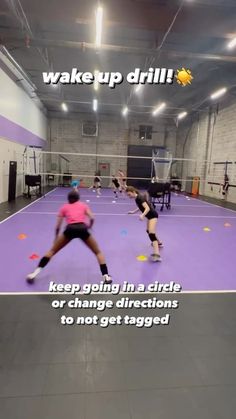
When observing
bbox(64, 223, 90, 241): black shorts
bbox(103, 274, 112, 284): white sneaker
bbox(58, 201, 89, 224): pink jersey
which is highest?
bbox(58, 201, 89, 224): pink jersey

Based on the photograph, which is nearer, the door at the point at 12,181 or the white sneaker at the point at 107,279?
the white sneaker at the point at 107,279

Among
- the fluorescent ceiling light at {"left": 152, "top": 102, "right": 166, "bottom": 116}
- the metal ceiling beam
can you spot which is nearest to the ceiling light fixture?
the fluorescent ceiling light at {"left": 152, "top": 102, "right": 166, "bottom": 116}

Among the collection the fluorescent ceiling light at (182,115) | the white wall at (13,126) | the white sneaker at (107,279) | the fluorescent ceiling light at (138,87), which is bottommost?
the white sneaker at (107,279)

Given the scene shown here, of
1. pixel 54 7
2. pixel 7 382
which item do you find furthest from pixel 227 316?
pixel 54 7

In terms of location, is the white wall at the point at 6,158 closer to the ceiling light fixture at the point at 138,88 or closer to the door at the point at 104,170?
the ceiling light fixture at the point at 138,88

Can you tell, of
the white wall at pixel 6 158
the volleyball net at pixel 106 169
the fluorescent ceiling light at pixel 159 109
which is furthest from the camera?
the volleyball net at pixel 106 169

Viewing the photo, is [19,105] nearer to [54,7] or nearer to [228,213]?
[54,7]

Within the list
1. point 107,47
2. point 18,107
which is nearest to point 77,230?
point 107,47

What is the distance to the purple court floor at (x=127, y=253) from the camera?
159 inches

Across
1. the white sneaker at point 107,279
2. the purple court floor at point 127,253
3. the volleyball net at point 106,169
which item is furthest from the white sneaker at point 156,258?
the volleyball net at point 106,169

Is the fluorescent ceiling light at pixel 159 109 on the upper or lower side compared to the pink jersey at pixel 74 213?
upper

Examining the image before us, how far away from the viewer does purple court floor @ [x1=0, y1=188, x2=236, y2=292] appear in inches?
159

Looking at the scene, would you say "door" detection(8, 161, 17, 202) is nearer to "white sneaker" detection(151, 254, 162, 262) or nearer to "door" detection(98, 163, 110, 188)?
"white sneaker" detection(151, 254, 162, 262)

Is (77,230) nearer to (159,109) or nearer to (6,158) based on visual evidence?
(6,158)
